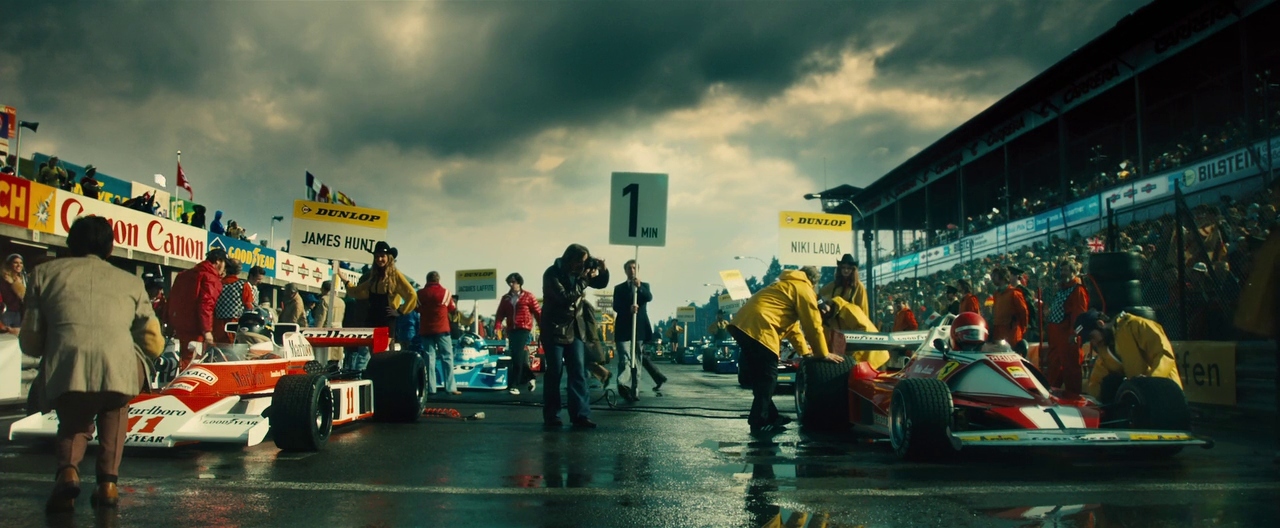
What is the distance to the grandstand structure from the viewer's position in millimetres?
20578

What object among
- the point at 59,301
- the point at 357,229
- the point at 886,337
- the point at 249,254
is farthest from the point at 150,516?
the point at 249,254

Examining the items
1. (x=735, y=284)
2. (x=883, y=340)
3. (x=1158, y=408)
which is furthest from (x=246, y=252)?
(x=1158, y=408)

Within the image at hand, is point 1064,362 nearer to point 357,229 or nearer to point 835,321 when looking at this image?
point 835,321

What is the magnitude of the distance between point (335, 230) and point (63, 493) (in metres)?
8.65

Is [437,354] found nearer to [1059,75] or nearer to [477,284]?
[477,284]

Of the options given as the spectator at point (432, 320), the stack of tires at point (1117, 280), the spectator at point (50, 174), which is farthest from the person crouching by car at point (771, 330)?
the spectator at point (50, 174)

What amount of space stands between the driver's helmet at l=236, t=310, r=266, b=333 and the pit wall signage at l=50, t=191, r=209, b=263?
11.2 meters

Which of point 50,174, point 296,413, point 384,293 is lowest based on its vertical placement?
point 296,413

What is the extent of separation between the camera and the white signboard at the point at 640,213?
11.8 meters

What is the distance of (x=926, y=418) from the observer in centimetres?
623

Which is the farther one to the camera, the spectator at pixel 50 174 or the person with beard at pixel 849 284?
the spectator at pixel 50 174

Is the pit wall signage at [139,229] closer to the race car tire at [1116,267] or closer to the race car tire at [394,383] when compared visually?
the race car tire at [394,383]

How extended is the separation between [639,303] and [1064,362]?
492 cm

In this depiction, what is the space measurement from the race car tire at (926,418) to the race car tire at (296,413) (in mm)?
3936
